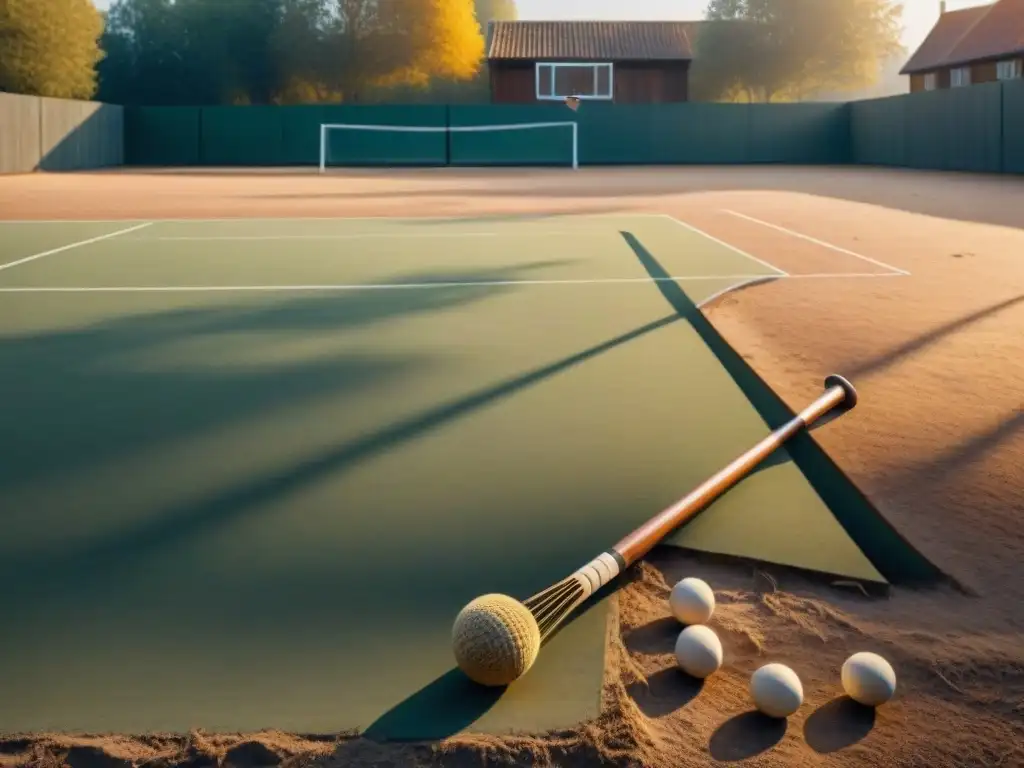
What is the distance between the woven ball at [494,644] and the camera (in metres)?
2.13

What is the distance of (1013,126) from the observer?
23516 mm

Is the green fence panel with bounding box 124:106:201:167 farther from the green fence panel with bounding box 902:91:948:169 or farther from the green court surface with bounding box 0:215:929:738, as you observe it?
the green court surface with bounding box 0:215:929:738

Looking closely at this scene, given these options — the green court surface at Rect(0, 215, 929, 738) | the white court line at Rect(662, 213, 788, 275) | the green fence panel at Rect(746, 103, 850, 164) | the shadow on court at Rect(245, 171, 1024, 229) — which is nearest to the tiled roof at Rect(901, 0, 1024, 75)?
the green fence panel at Rect(746, 103, 850, 164)

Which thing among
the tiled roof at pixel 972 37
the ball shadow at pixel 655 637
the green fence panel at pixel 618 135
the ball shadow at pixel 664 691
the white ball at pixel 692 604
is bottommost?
the ball shadow at pixel 664 691

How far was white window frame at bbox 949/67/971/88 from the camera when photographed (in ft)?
145

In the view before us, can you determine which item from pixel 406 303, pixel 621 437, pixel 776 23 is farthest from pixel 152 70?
pixel 621 437

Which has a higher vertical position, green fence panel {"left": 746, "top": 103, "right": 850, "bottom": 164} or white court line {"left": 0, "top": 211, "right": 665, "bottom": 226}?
green fence panel {"left": 746, "top": 103, "right": 850, "bottom": 164}

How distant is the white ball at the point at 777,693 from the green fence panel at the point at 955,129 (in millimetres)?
24289

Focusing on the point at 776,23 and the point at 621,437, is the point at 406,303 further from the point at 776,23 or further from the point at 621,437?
the point at 776,23

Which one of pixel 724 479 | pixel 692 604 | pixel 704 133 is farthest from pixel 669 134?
pixel 692 604

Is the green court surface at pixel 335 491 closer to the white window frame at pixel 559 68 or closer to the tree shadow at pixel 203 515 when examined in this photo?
the tree shadow at pixel 203 515

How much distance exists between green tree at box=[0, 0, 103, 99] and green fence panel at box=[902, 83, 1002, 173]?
2372cm

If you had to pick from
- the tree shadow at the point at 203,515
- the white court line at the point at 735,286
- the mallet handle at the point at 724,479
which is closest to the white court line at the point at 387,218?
the white court line at the point at 735,286

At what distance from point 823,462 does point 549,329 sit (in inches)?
91.9
